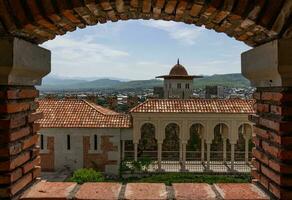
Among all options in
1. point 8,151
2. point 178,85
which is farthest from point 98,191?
point 178,85

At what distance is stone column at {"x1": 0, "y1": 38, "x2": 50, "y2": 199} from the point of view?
278 centimetres

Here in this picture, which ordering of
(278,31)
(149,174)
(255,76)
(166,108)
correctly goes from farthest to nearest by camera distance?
(166,108)
(149,174)
(255,76)
(278,31)

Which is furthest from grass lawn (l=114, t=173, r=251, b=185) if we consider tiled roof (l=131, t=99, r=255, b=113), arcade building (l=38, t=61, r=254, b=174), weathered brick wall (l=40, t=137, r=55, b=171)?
weathered brick wall (l=40, t=137, r=55, b=171)

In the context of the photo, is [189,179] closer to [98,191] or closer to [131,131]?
[131,131]

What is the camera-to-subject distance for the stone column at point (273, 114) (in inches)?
108

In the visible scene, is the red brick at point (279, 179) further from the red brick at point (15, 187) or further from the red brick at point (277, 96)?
the red brick at point (15, 187)

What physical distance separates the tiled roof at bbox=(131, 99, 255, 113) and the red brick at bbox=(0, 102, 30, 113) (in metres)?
20.5

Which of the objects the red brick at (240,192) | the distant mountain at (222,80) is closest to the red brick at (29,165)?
the red brick at (240,192)

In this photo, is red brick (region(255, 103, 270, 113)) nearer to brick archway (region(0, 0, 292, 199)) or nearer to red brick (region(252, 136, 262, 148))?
brick archway (region(0, 0, 292, 199))

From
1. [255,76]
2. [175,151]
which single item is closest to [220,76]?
[175,151]

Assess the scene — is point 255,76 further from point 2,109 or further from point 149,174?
point 149,174

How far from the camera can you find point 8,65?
2.75 m

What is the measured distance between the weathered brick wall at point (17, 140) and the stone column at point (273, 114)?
190 cm

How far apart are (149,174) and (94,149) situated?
365 cm
